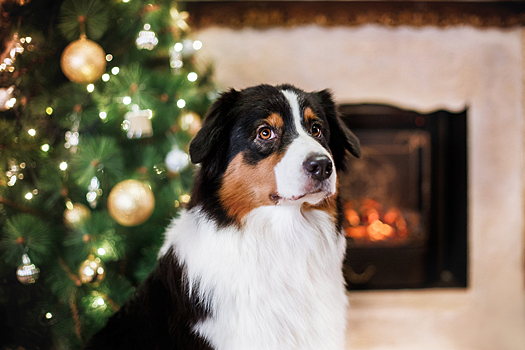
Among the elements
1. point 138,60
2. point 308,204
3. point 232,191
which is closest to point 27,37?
point 138,60

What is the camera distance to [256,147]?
1.06 meters

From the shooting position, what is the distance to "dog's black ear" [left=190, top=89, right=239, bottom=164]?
1.04 metres

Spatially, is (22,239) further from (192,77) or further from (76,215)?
(192,77)

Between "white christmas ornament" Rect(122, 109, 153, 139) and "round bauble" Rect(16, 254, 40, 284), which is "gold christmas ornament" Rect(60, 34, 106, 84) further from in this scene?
"round bauble" Rect(16, 254, 40, 284)

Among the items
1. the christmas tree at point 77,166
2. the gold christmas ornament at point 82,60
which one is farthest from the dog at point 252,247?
the gold christmas ornament at point 82,60

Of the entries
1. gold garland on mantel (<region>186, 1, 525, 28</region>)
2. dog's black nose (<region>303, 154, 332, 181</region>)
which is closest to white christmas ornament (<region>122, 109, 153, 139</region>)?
dog's black nose (<region>303, 154, 332, 181</region>)

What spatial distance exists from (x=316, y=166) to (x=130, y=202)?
88 cm

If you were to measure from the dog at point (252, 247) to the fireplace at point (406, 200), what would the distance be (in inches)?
72.7

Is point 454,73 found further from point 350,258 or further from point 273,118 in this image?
point 273,118

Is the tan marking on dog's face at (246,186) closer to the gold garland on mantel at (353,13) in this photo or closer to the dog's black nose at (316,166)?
the dog's black nose at (316,166)

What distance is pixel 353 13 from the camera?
272cm

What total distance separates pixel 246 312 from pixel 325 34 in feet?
7.76

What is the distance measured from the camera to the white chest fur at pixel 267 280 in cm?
100

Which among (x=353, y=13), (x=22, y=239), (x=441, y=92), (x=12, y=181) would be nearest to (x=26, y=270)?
(x=22, y=239)
